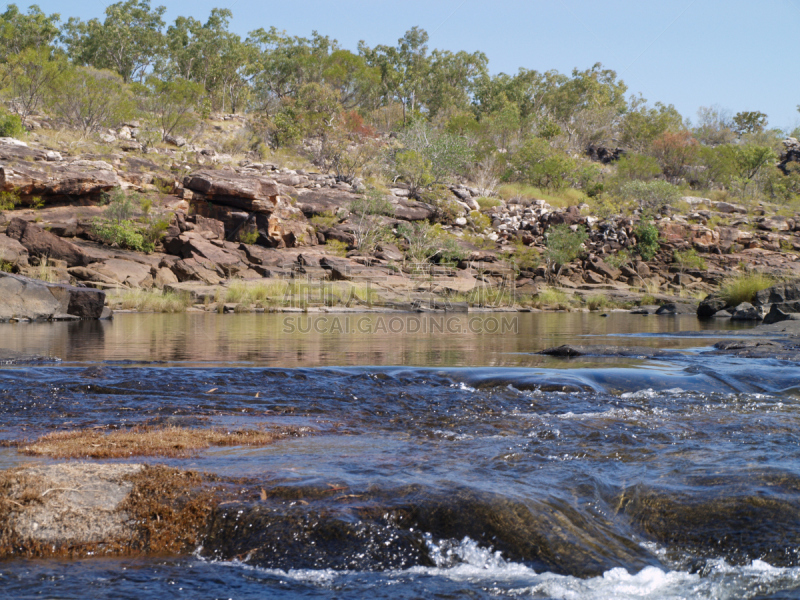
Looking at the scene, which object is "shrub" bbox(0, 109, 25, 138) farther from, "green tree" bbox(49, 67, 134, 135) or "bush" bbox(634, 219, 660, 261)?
"bush" bbox(634, 219, 660, 261)

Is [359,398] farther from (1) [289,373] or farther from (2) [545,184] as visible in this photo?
(2) [545,184]

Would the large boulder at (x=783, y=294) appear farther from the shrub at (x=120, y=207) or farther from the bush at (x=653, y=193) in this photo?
the bush at (x=653, y=193)

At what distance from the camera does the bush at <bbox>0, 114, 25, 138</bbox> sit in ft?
114

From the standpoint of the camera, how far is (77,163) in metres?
33.7

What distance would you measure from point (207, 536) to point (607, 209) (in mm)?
47417

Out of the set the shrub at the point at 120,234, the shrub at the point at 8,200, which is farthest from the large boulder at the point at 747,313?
the shrub at the point at 8,200

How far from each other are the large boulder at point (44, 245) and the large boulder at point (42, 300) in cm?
826

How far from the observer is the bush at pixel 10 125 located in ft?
114

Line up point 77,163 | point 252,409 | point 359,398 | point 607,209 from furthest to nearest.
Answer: point 607,209
point 77,163
point 359,398
point 252,409

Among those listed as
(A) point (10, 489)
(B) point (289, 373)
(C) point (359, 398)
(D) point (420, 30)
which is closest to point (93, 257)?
(B) point (289, 373)

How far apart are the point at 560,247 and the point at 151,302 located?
24.0 metres

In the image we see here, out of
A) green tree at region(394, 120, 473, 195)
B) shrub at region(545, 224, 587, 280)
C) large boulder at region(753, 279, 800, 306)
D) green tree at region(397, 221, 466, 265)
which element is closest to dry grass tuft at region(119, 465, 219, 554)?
large boulder at region(753, 279, 800, 306)

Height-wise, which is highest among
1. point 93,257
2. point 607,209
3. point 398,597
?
point 607,209

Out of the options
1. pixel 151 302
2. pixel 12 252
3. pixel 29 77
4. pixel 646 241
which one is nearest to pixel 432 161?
pixel 646 241
